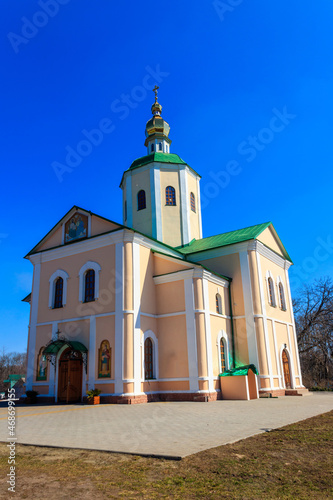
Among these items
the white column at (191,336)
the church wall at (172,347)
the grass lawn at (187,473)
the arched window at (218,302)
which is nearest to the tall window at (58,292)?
the church wall at (172,347)

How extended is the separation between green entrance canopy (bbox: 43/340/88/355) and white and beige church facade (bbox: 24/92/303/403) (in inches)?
1.8

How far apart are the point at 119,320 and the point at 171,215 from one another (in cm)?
935

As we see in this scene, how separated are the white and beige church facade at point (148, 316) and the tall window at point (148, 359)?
4cm

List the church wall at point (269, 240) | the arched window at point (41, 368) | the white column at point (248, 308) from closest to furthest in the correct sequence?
the arched window at point (41, 368), the white column at point (248, 308), the church wall at point (269, 240)

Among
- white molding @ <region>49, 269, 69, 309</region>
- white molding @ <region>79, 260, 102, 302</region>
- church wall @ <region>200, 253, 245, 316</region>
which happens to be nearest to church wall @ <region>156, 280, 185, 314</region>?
white molding @ <region>79, 260, 102, 302</region>

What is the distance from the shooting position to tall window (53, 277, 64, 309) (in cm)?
1995

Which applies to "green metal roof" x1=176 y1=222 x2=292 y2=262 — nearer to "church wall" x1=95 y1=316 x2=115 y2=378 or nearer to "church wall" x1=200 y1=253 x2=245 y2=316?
"church wall" x1=200 y1=253 x2=245 y2=316

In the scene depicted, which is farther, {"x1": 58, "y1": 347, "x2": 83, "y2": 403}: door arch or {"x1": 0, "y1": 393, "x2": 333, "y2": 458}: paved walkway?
{"x1": 58, "y1": 347, "x2": 83, "y2": 403}: door arch

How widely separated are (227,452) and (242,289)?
48.5 feet

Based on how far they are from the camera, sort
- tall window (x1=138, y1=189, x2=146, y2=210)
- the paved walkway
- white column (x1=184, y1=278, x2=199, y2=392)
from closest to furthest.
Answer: the paved walkway
white column (x1=184, y1=278, x2=199, y2=392)
tall window (x1=138, y1=189, x2=146, y2=210)

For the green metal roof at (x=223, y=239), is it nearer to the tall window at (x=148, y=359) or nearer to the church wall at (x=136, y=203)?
the church wall at (x=136, y=203)

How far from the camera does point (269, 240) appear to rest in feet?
78.0

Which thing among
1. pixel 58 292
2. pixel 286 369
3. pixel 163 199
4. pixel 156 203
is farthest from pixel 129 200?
pixel 286 369

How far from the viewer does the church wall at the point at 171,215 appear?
2406 cm
